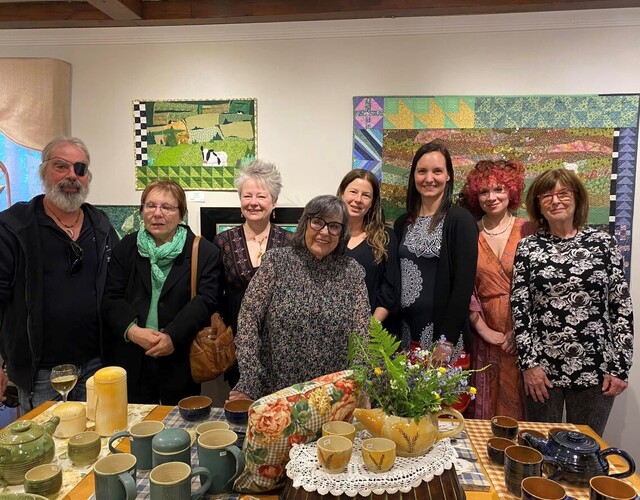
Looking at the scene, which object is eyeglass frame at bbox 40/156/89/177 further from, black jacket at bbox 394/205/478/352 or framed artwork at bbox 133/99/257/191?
black jacket at bbox 394/205/478/352

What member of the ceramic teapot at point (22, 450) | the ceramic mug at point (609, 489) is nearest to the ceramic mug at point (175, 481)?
the ceramic teapot at point (22, 450)

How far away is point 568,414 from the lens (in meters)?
2.12

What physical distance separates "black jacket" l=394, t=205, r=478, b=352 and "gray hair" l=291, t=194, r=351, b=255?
2.17ft

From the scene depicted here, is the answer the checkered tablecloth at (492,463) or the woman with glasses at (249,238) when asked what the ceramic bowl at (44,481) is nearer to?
Answer: the checkered tablecloth at (492,463)

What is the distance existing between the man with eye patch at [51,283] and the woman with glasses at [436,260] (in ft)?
4.71

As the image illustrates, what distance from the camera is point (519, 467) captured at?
3.67ft

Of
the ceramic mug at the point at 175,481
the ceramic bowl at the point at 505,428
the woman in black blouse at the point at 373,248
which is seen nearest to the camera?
the ceramic mug at the point at 175,481

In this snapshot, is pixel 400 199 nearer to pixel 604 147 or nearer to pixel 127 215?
pixel 604 147

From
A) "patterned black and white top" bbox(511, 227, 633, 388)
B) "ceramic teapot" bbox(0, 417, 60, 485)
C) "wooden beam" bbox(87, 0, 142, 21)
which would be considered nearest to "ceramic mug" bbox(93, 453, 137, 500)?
"ceramic teapot" bbox(0, 417, 60, 485)

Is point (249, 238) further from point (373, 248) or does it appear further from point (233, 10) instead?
point (233, 10)

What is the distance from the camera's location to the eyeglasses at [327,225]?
1.68 meters

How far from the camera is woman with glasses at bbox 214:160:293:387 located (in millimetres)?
2277

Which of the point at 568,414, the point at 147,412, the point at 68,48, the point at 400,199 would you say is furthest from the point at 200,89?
the point at 568,414

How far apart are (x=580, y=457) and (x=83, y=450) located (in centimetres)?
125
